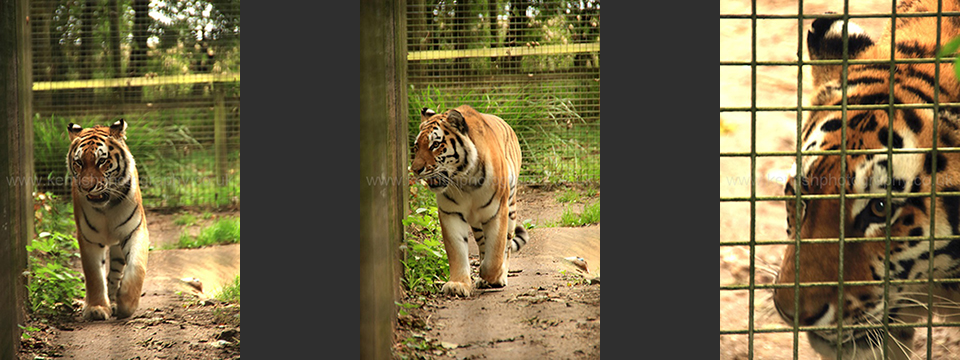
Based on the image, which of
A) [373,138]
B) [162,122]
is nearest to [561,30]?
[373,138]

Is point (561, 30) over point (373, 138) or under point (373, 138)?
over

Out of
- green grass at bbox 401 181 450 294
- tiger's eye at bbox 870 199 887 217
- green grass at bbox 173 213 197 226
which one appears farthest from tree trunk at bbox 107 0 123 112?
tiger's eye at bbox 870 199 887 217

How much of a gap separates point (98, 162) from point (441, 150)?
194cm

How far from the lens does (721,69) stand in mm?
3930

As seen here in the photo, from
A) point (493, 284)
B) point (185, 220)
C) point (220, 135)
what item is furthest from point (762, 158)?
point (185, 220)

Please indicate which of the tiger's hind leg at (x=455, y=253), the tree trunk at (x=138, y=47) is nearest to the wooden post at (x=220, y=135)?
the tree trunk at (x=138, y=47)

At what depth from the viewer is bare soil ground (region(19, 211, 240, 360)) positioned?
412 centimetres

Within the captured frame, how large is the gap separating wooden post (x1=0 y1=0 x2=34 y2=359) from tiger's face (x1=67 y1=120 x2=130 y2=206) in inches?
11.0

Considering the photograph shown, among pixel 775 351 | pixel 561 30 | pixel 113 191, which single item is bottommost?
pixel 775 351

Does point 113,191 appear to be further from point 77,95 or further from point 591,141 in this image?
point 591,141

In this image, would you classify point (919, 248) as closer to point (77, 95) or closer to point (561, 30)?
point (561, 30)

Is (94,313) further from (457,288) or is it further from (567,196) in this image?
(567,196)

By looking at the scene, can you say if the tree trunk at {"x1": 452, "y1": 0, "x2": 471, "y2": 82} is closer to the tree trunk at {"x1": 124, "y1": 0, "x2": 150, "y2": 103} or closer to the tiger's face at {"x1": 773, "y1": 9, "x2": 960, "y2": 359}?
the tree trunk at {"x1": 124, "y1": 0, "x2": 150, "y2": 103}

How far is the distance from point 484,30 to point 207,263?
2047 millimetres
